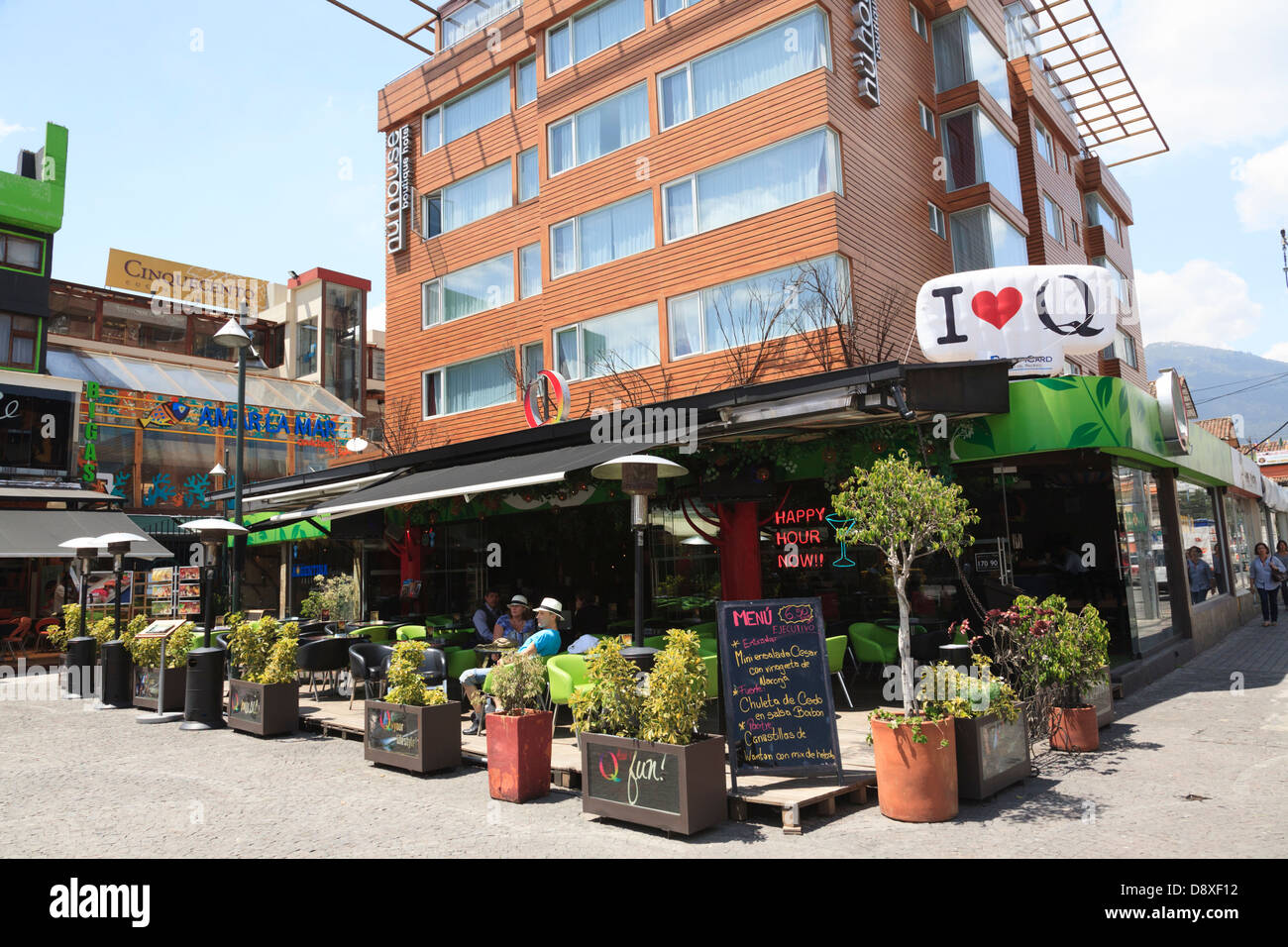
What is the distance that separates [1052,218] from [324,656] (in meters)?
22.5

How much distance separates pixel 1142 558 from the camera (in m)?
13.0

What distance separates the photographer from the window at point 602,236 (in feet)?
59.7

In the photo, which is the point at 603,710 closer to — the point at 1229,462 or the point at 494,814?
the point at 494,814

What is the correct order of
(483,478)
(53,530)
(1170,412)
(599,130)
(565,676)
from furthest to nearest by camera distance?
1. (53,530)
2. (599,130)
3. (1170,412)
4. (483,478)
5. (565,676)

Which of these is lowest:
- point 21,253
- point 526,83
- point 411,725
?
point 411,725

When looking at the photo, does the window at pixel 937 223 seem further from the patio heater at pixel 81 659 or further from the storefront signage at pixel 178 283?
the storefront signage at pixel 178 283

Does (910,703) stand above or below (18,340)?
below

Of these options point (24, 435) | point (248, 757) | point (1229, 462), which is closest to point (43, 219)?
point (24, 435)

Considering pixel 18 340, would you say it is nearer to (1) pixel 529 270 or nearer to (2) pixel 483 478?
(1) pixel 529 270

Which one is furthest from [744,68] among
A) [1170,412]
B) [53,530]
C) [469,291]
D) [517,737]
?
[53,530]

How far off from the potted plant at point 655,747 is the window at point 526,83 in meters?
18.8

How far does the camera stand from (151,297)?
47.2 meters

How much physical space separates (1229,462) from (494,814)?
63.5ft

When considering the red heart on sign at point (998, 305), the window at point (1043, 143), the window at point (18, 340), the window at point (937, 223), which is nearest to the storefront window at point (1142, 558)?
the red heart on sign at point (998, 305)
